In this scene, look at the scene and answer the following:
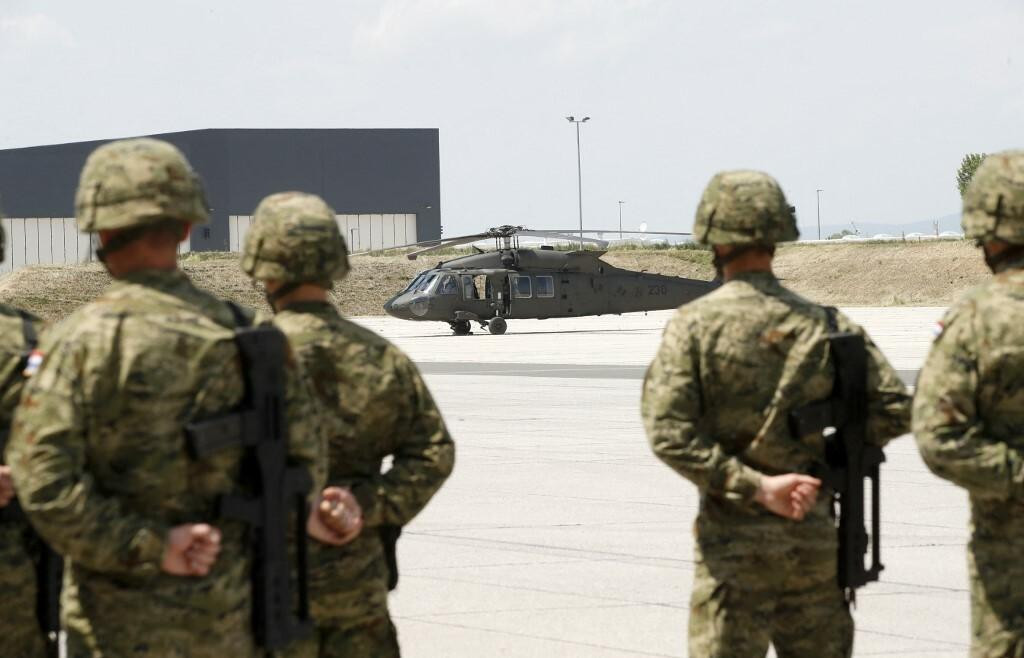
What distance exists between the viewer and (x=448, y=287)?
36812 mm

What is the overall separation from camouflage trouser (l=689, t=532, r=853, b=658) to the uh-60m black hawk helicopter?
3038 centimetres

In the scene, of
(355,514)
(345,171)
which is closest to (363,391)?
(355,514)

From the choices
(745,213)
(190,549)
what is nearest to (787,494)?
(745,213)

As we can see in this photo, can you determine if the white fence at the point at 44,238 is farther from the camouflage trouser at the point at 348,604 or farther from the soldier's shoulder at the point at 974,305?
the soldier's shoulder at the point at 974,305

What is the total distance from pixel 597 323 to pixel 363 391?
4216cm

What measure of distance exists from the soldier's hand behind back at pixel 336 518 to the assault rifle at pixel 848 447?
4.55 ft

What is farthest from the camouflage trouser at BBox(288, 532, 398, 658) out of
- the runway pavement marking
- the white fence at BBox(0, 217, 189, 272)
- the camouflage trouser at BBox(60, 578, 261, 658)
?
the white fence at BBox(0, 217, 189, 272)

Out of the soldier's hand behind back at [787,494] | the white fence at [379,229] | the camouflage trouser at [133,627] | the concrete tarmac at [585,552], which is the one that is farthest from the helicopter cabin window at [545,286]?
the white fence at [379,229]

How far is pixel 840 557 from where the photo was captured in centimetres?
495

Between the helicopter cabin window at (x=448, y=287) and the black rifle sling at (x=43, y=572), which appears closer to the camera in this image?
the black rifle sling at (x=43, y=572)

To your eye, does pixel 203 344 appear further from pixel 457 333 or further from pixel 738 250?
pixel 457 333

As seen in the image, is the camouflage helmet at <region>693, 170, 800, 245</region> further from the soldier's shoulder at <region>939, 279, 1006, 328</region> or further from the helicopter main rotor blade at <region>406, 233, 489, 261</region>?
the helicopter main rotor blade at <region>406, 233, 489, 261</region>

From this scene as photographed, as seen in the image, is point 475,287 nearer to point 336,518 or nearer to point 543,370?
point 543,370

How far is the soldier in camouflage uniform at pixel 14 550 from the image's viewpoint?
4578 millimetres
